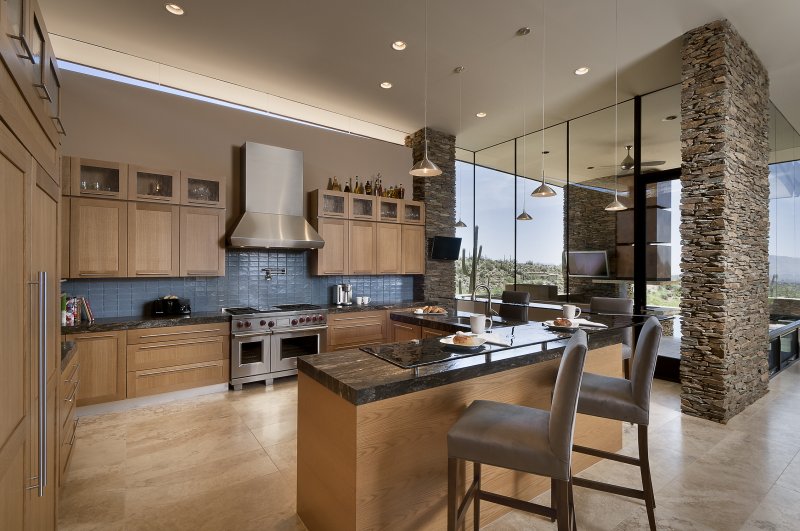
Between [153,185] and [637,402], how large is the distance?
4.69 meters

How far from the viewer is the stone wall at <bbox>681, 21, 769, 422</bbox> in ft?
11.8

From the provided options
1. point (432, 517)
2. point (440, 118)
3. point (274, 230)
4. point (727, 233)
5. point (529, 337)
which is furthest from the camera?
point (440, 118)

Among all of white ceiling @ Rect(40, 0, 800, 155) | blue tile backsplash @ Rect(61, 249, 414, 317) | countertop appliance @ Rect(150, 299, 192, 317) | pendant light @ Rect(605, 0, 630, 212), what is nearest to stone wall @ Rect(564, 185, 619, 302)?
pendant light @ Rect(605, 0, 630, 212)

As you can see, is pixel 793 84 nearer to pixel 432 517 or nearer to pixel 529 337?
pixel 529 337

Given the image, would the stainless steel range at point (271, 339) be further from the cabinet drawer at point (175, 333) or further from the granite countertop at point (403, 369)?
the granite countertop at point (403, 369)

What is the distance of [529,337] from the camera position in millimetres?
2480

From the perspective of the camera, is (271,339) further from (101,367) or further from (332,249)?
(101,367)

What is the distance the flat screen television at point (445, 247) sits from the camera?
6.32 m

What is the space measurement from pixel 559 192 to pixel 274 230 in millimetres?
4429

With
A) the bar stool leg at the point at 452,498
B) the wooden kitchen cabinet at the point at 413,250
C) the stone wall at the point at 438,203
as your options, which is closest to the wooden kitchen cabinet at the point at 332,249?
the wooden kitchen cabinet at the point at 413,250

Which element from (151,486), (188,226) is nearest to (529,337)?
(151,486)

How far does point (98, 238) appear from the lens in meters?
3.79

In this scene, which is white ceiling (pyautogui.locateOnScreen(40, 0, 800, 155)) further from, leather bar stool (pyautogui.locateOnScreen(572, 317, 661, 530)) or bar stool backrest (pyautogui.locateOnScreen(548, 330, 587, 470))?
bar stool backrest (pyautogui.locateOnScreen(548, 330, 587, 470))

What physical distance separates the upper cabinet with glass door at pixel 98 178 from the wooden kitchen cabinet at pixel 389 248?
3088mm
